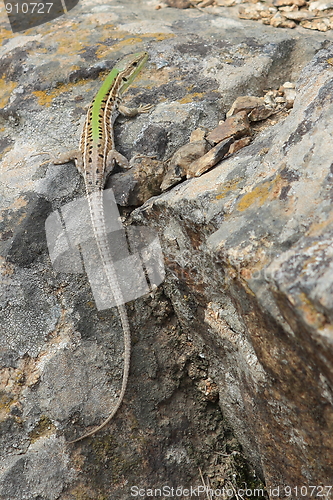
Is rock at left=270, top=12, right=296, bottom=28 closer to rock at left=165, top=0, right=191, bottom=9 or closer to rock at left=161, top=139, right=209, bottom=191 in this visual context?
rock at left=165, top=0, right=191, bottom=9

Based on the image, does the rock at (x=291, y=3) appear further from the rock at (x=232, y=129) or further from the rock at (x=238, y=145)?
the rock at (x=238, y=145)

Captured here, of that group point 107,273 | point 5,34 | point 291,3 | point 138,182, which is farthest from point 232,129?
point 5,34

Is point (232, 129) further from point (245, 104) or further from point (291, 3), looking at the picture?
point (291, 3)

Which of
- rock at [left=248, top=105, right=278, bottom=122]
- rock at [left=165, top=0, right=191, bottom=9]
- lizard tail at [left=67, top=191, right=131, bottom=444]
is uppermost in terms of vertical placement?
rock at [left=165, top=0, right=191, bottom=9]

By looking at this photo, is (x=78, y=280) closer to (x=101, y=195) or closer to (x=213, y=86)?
(x=101, y=195)

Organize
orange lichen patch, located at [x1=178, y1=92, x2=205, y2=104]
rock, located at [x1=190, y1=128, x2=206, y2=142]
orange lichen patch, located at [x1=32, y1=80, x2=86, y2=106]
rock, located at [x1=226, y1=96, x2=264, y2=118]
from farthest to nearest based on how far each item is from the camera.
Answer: orange lichen patch, located at [x1=32, y1=80, x2=86, y2=106] → orange lichen patch, located at [x1=178, y1=92, x2=205, y2=104] → rock, located at [x1=226, y1=96, x2=264, y2=118] → rock, located at [x1=190, y1=128, x2=206, y2=142]

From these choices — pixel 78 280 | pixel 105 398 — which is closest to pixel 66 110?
pixel 78 280

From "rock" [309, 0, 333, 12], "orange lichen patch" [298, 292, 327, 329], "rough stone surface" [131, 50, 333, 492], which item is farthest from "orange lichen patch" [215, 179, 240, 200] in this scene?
"rock" [309, 0, 333, 12]

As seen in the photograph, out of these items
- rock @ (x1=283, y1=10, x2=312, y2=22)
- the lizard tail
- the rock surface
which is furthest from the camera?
rock @ (x1=283, y1=10, x2=312, y2=22)
